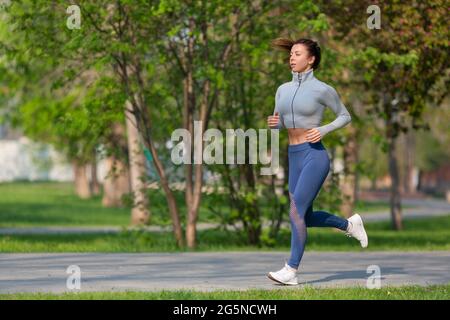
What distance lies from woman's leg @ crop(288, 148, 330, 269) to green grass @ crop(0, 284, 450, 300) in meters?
0.59

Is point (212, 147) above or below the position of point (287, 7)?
below

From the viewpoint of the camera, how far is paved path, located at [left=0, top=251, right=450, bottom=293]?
10289 millimetres

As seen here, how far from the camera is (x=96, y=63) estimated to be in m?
16.0

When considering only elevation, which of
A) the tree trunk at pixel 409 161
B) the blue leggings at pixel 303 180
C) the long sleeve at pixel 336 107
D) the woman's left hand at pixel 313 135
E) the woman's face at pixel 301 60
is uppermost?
the woman's face at pixel 301 60

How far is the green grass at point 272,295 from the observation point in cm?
902

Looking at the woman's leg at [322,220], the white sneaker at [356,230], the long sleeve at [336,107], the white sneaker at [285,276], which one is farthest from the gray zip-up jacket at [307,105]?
the white sneaker at [285,276]

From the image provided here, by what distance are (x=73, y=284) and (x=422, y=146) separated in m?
73.3

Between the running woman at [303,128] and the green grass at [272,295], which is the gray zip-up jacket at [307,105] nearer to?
the running woman at [303,128]

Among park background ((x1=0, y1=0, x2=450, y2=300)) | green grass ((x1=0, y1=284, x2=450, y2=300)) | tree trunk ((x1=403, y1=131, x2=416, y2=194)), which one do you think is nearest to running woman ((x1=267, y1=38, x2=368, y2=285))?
green grass ((x1=0, y1=284, x2=450, y2=300))

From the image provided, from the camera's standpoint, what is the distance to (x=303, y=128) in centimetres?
1027

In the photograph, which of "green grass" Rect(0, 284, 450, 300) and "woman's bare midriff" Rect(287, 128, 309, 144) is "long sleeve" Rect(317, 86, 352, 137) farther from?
"green grass" Rect(0, 284, 450, 300)

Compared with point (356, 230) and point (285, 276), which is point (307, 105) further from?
point (285, 276)
